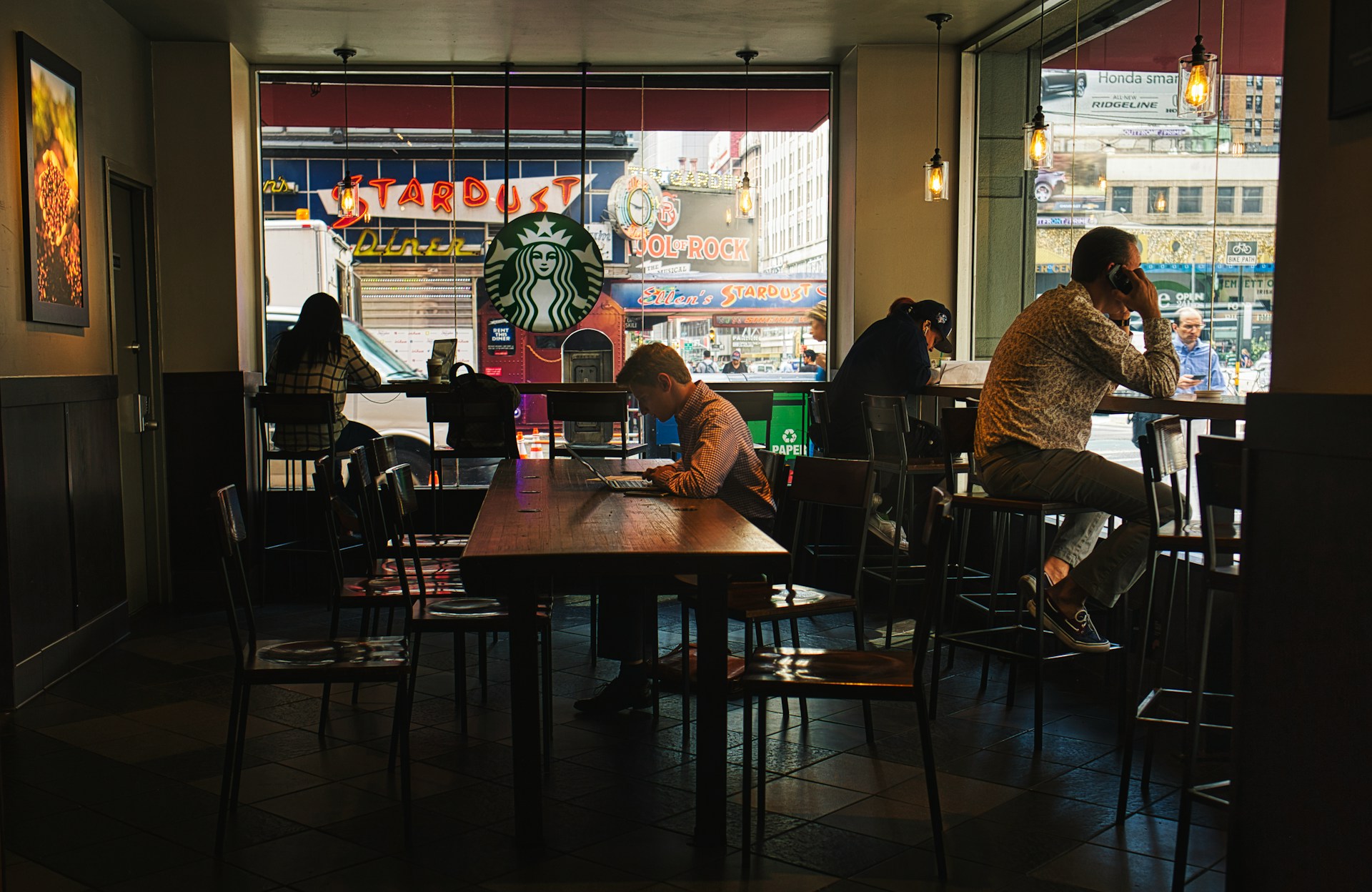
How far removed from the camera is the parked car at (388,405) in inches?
267

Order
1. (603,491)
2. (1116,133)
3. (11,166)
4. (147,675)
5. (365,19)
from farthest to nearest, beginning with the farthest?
(365,19) → (1116,133) → (147,675) → (11,166) → (603,491)

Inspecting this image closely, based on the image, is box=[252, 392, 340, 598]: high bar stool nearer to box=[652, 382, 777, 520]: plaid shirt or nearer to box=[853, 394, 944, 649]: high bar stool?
box=[652, 382, 777, 520]: plaid shirt

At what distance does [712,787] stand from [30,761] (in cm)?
221

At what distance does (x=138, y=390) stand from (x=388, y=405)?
4.56 feet

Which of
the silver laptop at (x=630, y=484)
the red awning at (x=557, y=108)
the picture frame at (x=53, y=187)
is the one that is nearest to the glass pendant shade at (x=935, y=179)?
the red awning at (x=557, y=108)

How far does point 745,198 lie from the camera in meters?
7.10

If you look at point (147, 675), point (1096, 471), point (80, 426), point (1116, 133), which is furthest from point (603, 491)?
point (1116, 133)

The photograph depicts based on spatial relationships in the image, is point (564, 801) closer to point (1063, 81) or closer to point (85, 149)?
point (85, 149)

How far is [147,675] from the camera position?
14.8 ft

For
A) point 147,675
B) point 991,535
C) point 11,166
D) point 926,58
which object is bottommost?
point 147,675

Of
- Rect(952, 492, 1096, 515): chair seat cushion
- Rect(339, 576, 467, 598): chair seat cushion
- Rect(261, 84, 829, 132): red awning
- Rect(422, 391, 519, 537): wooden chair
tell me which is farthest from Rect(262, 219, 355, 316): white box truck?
Rect(952, 492, 1096, 515): chair seat cushion

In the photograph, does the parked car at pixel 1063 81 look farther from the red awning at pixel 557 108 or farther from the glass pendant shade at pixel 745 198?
the glass pendant shade at pixel 745 198

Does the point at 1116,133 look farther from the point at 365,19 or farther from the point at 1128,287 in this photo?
the point at 365,19

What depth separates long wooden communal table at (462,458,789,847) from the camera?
2512mm
